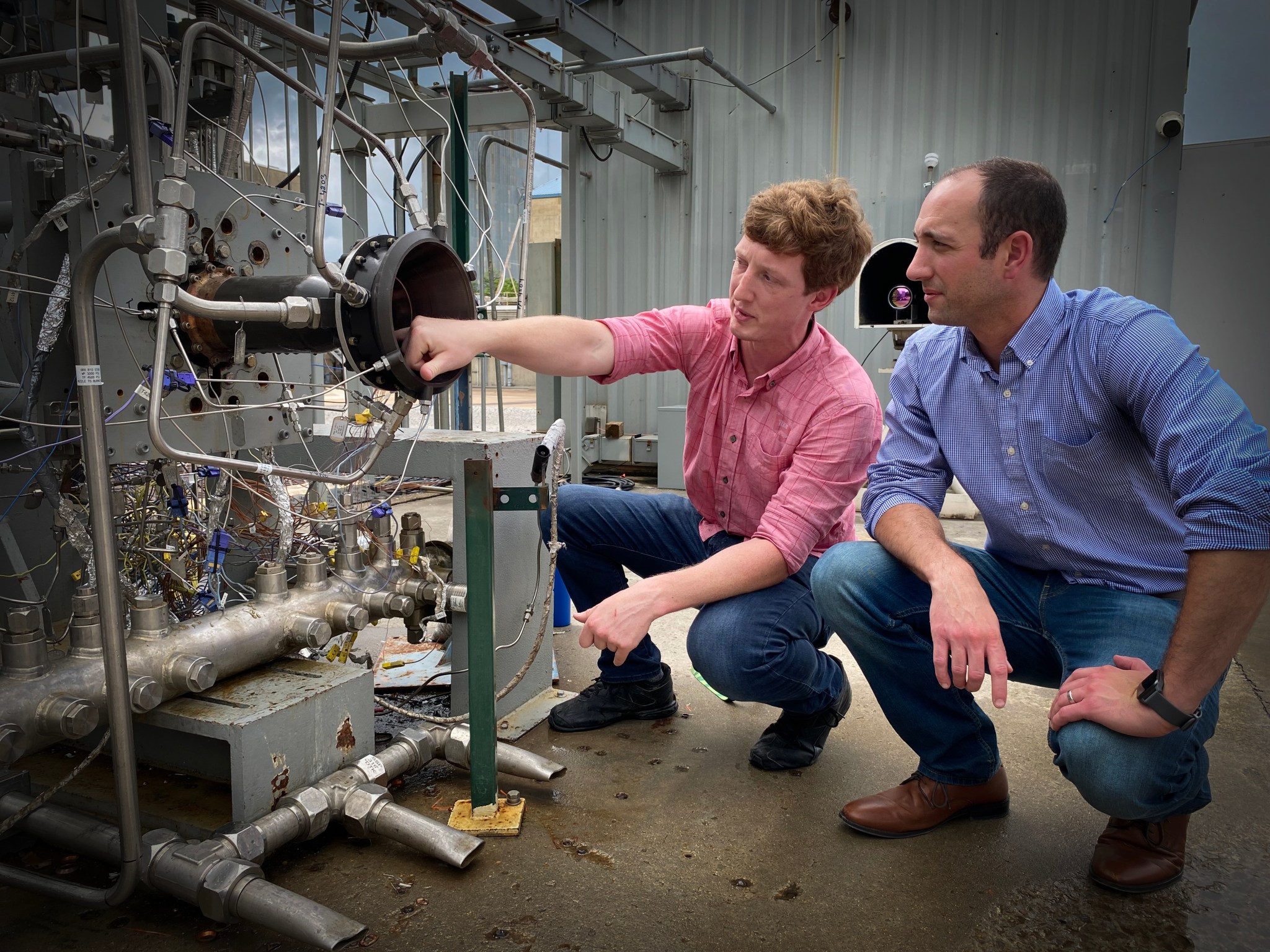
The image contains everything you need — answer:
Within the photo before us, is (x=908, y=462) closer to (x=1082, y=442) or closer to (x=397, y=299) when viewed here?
(x=1082, y=442)

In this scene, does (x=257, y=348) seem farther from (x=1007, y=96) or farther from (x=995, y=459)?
(x=1007, y=96)

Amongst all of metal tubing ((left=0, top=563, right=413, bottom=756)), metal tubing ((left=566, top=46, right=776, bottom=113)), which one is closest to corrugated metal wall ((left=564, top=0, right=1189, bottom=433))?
metal tubing ((left=566, top=46, right=776, bottom=113))

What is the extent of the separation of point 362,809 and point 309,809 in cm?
7

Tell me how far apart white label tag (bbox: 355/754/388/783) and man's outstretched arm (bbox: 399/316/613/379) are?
62 cm

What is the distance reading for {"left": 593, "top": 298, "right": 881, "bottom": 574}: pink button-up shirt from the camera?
1465mm

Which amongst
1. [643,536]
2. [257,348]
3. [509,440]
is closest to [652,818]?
[643,536]

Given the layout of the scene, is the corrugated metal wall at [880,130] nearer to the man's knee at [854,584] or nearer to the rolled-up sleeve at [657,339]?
the rolled-up sleeve at [657,339]

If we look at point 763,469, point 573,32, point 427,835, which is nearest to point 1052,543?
point 763,469

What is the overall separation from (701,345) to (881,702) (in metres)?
0.72

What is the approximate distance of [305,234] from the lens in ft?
4.79

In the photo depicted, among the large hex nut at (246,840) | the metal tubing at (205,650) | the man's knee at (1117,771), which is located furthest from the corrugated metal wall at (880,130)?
the man's knee at (1117,771)

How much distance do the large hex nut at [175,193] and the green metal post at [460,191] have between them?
3.84 ft

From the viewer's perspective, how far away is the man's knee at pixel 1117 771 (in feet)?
3.62

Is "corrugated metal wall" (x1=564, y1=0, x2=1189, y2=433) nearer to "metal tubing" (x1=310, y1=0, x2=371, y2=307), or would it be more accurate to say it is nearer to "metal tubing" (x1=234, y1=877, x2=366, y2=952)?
"metal tubing" (x1=310, y1=0, x2=371, y2=307)
